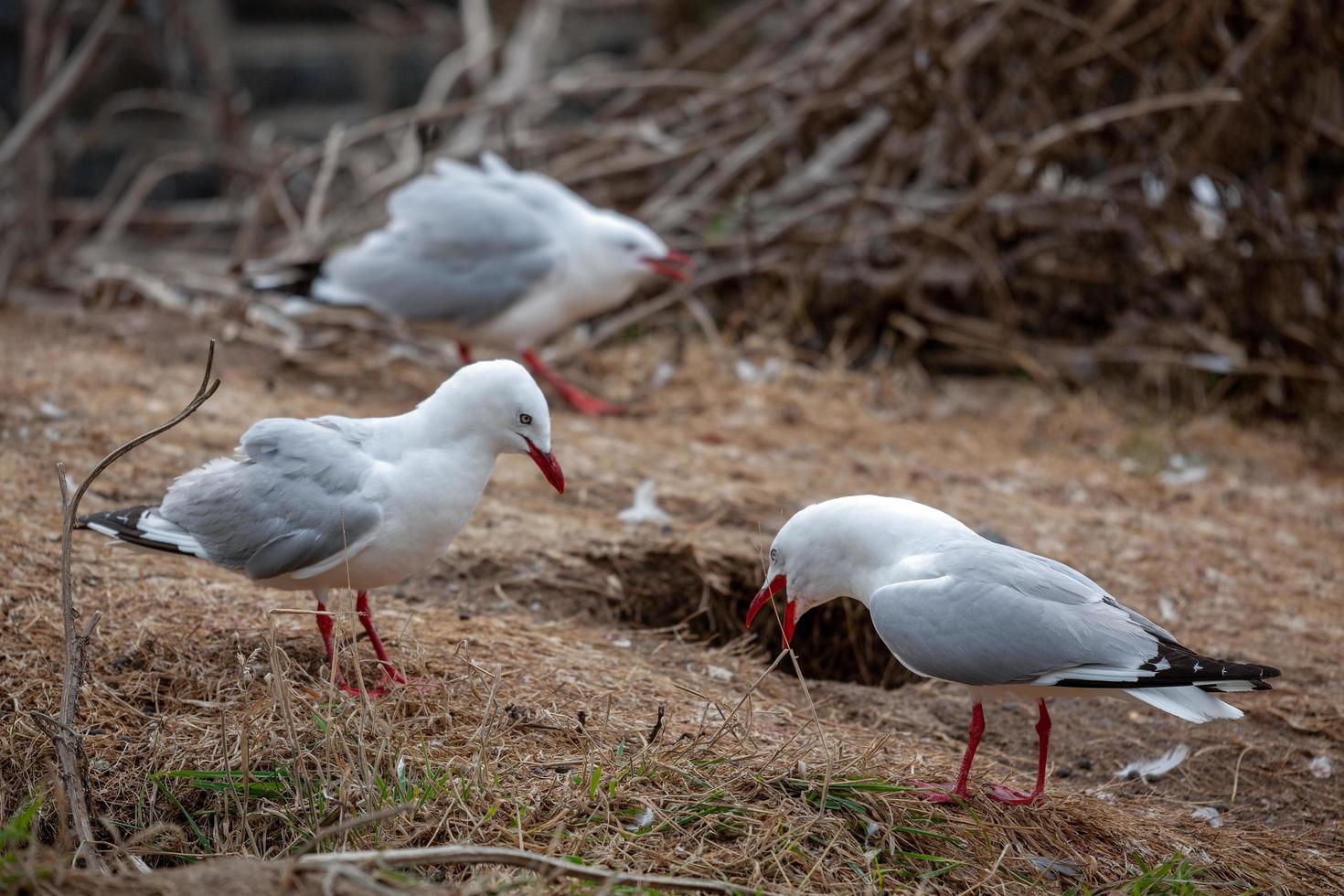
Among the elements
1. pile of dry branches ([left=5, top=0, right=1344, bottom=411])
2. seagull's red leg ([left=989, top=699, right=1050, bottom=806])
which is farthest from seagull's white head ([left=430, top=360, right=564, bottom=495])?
pile of dry branches ([left=5, top=0, right=1344, bottom=411])

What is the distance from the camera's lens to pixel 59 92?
5.17 m

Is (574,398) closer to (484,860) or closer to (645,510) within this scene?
(645,510)

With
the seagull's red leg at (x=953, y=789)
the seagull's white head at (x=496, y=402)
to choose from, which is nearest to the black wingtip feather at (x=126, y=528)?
the seagull's white head at (x=496, y=402)

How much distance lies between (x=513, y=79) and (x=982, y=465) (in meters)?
3.72

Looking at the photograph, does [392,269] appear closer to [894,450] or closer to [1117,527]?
[894,450]

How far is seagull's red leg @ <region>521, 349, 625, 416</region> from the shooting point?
187 inches

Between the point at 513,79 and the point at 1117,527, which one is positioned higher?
the point at 513,79

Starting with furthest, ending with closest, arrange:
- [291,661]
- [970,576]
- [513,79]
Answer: [513,79]
[291,661]
[970,576]

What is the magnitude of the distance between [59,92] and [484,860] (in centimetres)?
451

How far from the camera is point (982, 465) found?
4.59 m

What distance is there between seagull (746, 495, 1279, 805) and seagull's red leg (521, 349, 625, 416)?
2.22m

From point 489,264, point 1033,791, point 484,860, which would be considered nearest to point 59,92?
point 489,264

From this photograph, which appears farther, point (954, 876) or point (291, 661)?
point (291, 661)

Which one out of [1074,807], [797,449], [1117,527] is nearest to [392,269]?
[797,449]
